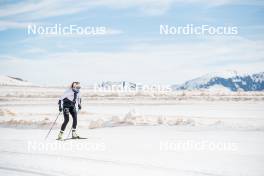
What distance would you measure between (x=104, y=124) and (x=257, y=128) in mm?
6924

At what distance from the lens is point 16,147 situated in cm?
1440

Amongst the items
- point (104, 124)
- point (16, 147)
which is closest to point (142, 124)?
point (104, 124)

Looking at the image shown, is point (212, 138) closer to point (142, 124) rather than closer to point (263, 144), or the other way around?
point (263, 144)
